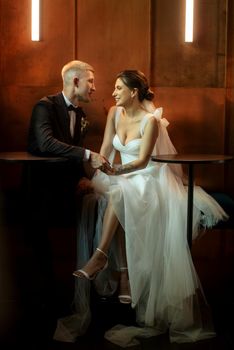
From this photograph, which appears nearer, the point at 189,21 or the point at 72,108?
the point at 72,108

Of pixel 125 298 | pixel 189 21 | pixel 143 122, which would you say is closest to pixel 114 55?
pixel 189 21

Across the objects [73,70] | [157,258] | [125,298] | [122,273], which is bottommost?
[125,298]

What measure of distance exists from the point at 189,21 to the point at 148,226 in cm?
157

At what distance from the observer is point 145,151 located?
12.4ft

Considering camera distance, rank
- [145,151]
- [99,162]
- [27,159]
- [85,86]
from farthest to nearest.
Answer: [85,86], [145,151], [99,162], [27,159]

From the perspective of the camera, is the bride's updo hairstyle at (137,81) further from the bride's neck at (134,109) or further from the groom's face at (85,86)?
the groom's face at (85,86)

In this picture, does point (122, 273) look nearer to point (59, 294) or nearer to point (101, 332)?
point (101, 332)

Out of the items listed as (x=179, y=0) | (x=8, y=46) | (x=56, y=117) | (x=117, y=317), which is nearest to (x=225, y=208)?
(x=117, y=317)

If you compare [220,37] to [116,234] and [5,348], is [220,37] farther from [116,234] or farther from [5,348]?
[5,348]

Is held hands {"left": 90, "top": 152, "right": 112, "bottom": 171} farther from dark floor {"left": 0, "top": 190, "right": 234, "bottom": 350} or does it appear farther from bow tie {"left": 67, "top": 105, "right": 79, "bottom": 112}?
dark floor {"left": 0, "top": 190, "right": 234, "bottom": 350}

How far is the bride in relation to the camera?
3.39 metres

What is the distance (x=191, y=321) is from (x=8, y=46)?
228 cm

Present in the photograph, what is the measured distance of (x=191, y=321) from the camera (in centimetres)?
337

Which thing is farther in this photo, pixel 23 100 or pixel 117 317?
pixel 23 100
